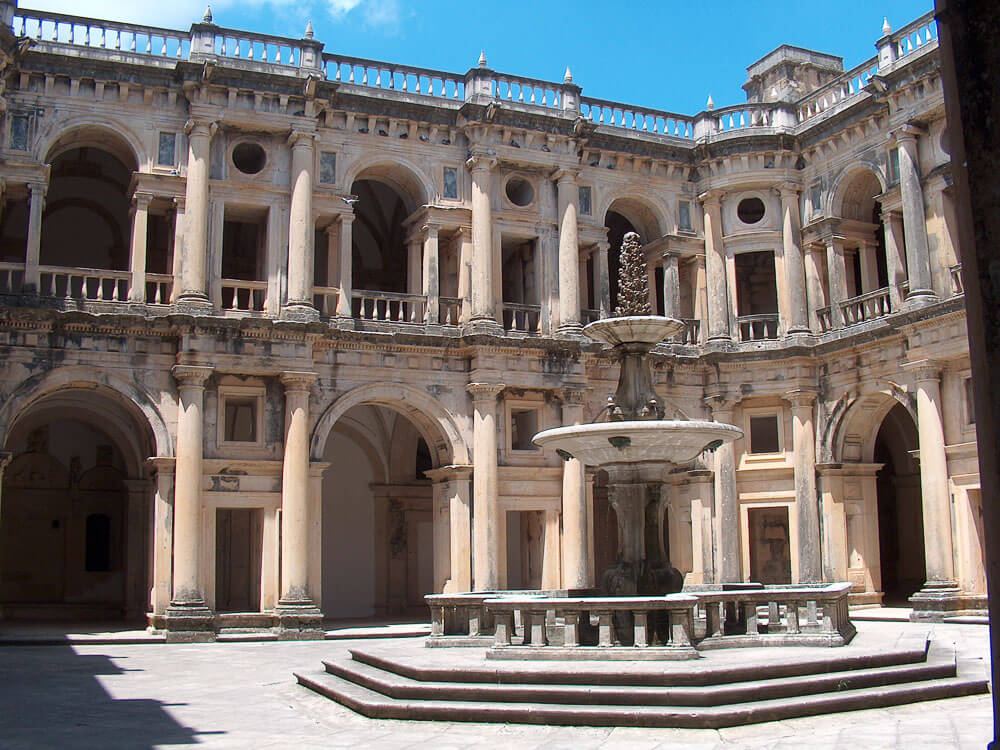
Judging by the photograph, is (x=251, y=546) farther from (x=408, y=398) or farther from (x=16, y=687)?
(x=16, y=687)

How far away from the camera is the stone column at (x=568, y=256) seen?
26672 millimetres

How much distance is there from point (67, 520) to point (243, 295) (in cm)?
799

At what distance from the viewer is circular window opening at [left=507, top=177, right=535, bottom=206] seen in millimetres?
27469

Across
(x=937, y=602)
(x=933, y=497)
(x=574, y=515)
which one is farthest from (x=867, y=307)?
(x=574, y=515)

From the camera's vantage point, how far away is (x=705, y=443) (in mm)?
15289

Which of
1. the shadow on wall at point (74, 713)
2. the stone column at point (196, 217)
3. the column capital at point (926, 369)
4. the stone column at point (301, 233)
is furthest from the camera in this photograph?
the stone column at point (301, 233)

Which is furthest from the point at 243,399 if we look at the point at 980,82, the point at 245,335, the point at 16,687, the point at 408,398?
the point at 980,82

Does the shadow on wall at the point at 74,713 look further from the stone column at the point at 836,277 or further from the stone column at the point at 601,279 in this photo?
the stone column at the point at 836,277

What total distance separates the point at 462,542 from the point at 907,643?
13.0m

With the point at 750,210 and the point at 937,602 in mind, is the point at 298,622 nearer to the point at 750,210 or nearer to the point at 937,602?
the point at 937,602

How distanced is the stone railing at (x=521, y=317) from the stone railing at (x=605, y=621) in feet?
44.1

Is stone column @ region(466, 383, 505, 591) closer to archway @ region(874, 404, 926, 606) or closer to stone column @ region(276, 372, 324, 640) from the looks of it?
stone column @ region(276, 372, 324, 640)

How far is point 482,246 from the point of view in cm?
2616

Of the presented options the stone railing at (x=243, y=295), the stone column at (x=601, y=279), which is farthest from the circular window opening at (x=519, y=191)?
the stone railing at (x=243, y=295)
